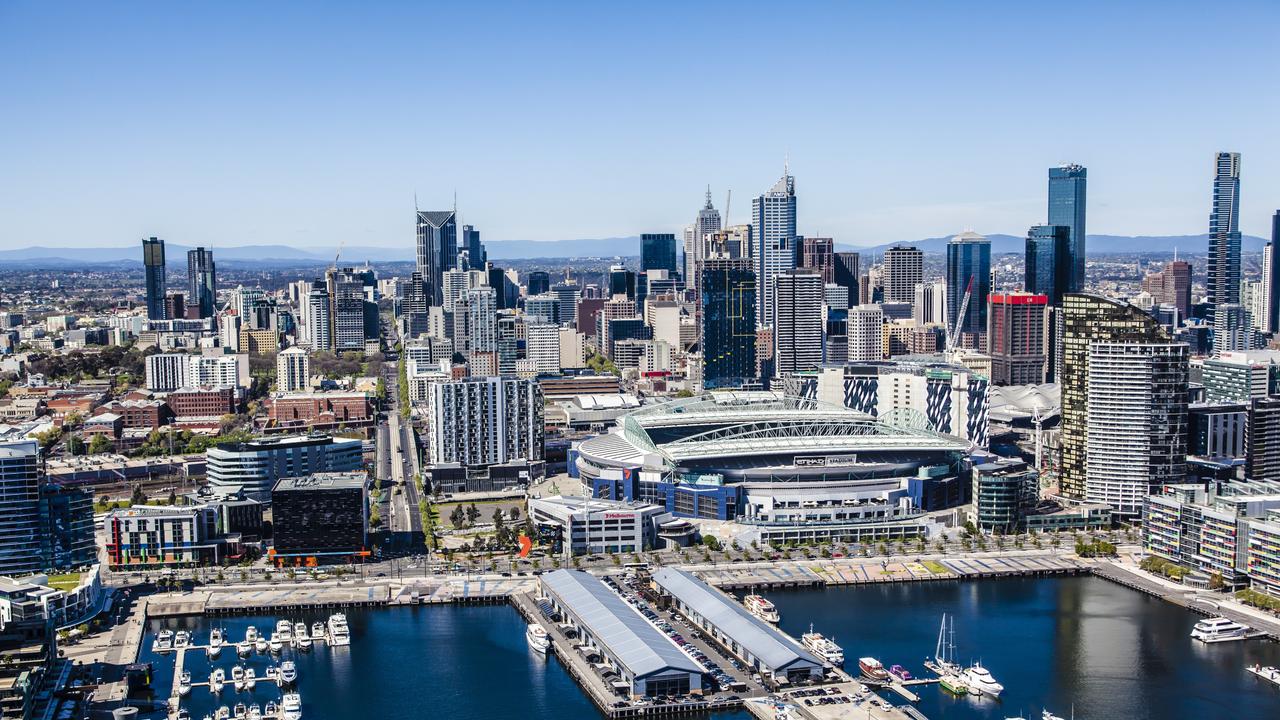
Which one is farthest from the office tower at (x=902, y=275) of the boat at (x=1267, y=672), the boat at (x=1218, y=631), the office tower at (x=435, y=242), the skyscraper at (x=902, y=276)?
the boat at (x=1267, y=672)

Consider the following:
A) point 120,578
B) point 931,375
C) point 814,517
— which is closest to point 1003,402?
point 931,375

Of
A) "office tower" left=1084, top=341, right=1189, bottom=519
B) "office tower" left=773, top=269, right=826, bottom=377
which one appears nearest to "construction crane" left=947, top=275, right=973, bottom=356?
"office tower" left=773, top=269, right=826, bottom=377

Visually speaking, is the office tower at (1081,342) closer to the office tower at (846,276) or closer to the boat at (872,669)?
the boat at (872,669)

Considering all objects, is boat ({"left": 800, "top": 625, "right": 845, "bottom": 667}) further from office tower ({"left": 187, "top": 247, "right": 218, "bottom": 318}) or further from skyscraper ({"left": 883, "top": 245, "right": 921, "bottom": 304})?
office tower ({"left": 187, "top": 247, "right": 218, "bottom": 318})

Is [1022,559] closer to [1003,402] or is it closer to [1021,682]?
[1021,682]

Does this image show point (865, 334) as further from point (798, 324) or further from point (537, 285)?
point (537, 285)

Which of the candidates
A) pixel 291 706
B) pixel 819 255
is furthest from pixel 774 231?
pixel 291 706

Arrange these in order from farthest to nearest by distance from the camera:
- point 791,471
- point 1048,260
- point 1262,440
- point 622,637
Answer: point 1048,260, point 1262,440, point 791,471, point 622,637
